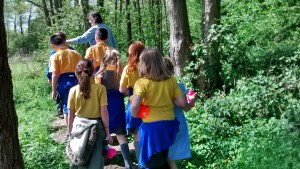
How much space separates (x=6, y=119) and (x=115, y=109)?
2148 mm

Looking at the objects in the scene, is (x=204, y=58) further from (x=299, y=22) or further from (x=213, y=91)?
(x=299, y=22)

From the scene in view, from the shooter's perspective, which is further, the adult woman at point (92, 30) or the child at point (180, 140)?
the adult woman at point (92, 30)

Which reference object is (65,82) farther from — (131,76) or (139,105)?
(139,105)

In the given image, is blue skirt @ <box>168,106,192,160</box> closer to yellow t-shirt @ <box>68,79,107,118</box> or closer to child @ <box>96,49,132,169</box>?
yellow t-shirt @ <box>68,79,107,118</box>

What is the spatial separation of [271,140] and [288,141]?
0.55m

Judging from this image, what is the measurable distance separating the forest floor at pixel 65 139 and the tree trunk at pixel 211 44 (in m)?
2.59

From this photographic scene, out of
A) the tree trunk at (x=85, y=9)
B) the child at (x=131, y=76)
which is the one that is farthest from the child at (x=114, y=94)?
the tree trunk at (x=85, y=9)

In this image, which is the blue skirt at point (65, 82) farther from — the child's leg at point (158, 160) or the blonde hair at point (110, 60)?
the child's leg at point (158, 160)

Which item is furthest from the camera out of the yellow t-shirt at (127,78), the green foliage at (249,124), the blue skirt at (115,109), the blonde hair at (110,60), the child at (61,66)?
the child at (61,66)

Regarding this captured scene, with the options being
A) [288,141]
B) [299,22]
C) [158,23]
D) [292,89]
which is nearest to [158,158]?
[288,141]

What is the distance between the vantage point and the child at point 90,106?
4977 millimetres

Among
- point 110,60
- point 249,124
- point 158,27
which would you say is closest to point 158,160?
point 110,60

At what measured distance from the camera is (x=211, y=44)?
341 inches

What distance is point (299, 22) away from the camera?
10.9 m
